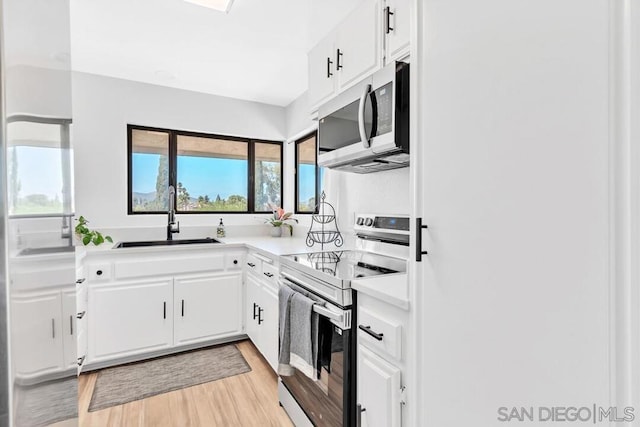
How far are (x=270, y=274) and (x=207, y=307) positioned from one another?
2.83ft

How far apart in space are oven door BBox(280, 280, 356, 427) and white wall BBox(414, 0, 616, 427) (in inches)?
14.4

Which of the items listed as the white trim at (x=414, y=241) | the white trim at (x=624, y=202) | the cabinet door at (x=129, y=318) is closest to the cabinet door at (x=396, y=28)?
the white trim at (x=414, y=241)

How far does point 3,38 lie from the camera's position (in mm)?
454

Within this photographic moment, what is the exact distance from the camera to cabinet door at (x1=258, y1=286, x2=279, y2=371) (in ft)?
6.89

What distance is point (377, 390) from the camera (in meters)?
1.13

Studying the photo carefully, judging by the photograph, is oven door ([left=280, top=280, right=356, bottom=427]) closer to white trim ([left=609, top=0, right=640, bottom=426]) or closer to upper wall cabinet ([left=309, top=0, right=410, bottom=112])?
white trim ([left=609, top=0, right=640, bottom=426])

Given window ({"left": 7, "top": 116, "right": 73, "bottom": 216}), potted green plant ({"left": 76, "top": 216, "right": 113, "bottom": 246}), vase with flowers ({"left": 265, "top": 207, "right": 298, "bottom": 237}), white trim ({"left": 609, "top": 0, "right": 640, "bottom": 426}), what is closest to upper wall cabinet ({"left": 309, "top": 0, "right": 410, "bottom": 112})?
white trim ({"left": 609, "top": 0, "right": 640, "bottom": 426})

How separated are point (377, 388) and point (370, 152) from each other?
1.01 m

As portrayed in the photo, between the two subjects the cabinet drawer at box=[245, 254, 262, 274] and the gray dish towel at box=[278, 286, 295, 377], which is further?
the cabinet drawer at box=[245, 254, 262, 274]

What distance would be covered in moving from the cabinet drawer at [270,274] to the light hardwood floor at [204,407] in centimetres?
71

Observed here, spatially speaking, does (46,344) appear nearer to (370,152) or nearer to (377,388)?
(377,388)

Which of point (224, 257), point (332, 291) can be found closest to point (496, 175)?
point (332, 291)

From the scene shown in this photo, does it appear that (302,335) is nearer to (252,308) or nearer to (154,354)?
(252,308)

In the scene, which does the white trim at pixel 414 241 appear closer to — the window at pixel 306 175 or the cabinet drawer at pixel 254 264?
the cabinet drawer at pixel 254 264
